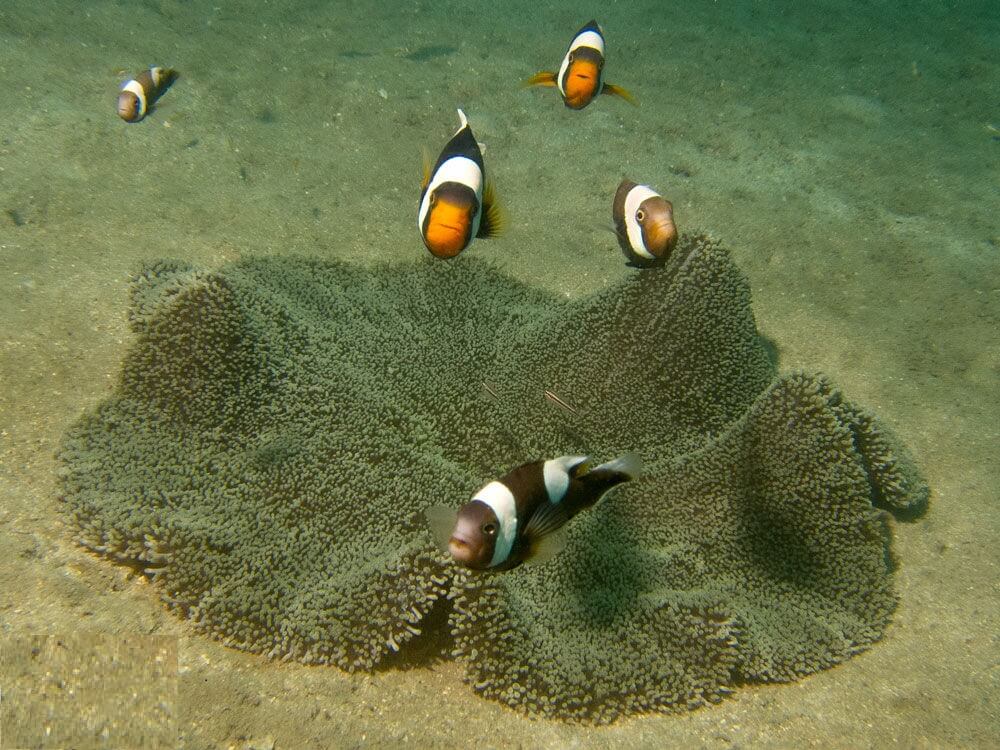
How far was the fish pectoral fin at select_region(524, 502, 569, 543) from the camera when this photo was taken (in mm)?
1654

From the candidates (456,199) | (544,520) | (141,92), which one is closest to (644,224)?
(456,199)

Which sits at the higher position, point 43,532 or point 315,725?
point 43,532

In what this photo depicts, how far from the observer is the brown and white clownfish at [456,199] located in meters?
2.06

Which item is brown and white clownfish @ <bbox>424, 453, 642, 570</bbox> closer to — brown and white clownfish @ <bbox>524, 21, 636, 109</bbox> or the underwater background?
the underwater background

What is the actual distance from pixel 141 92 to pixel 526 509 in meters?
4.07

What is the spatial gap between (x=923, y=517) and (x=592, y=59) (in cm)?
281

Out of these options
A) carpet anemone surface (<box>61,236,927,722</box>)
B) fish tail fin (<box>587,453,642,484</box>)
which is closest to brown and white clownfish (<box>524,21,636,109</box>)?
carpet anemone surface (<box>61,236,927,722</box>)

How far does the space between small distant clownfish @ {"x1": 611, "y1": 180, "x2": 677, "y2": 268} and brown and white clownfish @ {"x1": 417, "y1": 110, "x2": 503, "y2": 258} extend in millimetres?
622

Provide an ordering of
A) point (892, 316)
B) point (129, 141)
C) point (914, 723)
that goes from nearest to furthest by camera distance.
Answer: point (914, 723)
point (892, 316)
point (129, 141)

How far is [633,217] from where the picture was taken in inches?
101

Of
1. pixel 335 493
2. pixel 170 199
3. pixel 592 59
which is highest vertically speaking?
pixel 592 59

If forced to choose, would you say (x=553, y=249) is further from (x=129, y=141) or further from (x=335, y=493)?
(x=129, y=141)

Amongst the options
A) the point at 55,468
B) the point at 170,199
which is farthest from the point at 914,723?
the point at 170,199

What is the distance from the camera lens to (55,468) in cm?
282
